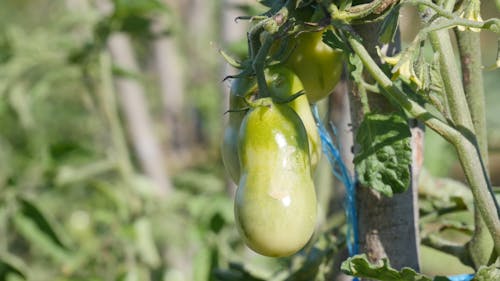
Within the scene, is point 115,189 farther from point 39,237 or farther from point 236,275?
point 236,275

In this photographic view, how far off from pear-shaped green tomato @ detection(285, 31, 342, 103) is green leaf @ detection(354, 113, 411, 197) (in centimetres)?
7

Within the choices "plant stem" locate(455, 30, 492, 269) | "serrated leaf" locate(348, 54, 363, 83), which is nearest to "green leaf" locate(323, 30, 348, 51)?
"serrated leaf" locate(348, 54, 363, 83)

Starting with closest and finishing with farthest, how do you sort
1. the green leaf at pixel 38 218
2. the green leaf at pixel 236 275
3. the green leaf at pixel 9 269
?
the green leaf at pixel 236 275 < the green leaf at pixel 9 269 < the green leaf at pixel 38 218

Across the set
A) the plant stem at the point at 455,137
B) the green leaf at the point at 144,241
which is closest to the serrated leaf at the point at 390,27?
the plant stem at the point at 455,137

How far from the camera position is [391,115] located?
632 mm

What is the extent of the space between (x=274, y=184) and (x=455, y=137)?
0.44ft

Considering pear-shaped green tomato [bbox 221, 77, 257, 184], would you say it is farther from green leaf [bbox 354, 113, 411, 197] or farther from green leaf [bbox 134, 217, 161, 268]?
green leaf [bbox 134, 217, 161, 268]

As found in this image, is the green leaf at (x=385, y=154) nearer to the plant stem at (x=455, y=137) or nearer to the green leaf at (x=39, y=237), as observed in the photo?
the plant stem at (x=455, y=137)

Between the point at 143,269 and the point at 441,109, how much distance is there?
29.4 inches

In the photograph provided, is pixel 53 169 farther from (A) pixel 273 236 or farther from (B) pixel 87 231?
(A) pixel 273 236

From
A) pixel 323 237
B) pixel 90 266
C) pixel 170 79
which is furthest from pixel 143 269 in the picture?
pixel 170 79

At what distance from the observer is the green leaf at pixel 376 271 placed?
22.4 inches

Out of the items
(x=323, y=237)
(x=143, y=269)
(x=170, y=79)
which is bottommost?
(x=170, y=79)

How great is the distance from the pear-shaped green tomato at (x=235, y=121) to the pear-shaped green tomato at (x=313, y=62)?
55mm
